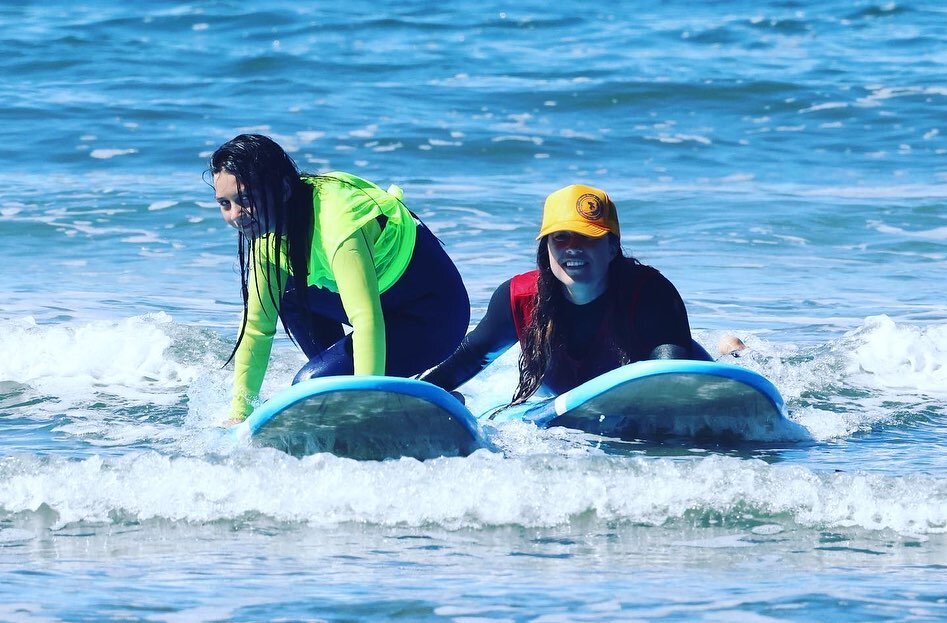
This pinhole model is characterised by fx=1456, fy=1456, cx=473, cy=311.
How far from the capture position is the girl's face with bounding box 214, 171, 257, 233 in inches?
179

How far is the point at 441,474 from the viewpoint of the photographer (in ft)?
14.9

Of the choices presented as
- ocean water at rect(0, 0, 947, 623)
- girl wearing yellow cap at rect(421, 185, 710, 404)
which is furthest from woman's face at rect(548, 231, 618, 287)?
ocean water at rect(0, 0, 947, 623)

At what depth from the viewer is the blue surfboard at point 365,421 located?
4695mm

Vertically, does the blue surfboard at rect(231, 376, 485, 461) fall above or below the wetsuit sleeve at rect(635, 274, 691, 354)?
below

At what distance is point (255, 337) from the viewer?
5.15m

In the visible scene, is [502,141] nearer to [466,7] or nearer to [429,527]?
[466,7]

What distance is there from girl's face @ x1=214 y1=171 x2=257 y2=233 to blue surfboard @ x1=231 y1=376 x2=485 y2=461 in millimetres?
577

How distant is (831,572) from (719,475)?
76 cm

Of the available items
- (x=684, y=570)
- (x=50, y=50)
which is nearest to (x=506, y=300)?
(x=684, y=570)

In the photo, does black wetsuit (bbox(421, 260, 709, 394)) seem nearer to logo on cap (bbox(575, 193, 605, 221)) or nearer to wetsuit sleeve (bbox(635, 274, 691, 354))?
wetsuit sleeve (bbox(635, 274, 691, 354))

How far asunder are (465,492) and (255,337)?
1.13 m

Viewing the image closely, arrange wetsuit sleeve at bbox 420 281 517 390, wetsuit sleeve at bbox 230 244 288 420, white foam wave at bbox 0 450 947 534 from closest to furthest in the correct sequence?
white foam wave at bbox 0 450 947 534 → wetsuit sleeve at bbox 230 244 288 420 → wetsuit sleeve at bbox 420 281 517 390

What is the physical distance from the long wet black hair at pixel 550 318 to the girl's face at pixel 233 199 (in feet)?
3.69

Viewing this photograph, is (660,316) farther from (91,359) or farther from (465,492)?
(91,359)
